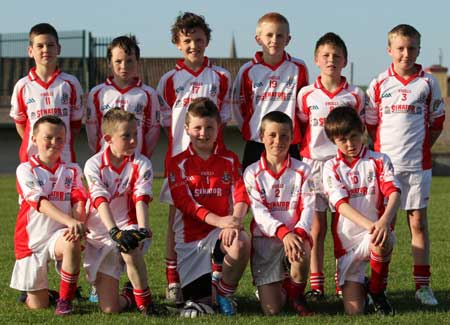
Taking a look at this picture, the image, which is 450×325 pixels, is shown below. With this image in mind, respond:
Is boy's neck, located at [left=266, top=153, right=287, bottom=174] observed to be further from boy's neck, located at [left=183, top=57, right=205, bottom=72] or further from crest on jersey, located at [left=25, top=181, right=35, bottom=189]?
crest on jersey, located at [left=25, top=181, right=35, bottom=189]

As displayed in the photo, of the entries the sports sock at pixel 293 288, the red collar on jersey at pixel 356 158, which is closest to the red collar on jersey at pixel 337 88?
the red collar on jersey at pixel 356 158

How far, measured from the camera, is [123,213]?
6.14 meters

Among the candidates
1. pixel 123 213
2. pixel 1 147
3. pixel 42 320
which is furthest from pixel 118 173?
pixel 1 147

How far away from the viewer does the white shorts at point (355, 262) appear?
5953 millimetres

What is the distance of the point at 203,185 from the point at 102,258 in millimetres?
859

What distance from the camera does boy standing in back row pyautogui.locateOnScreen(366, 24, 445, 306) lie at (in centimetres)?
670

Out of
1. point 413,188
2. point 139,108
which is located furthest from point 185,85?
point 413,188

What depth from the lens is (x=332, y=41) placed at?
21.8 ft

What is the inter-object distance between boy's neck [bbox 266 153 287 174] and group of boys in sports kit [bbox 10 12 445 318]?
0.02 metres

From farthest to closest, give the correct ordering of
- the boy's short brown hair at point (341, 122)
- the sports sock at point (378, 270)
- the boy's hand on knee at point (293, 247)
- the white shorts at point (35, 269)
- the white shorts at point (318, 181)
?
the white shorts at point (318, 181) → the white shorts at point (35, 269) → the boy's short brown hair at point (341, 122) → the sports sock at point (378, 270) → the boy's hand on knee at point (293, 247)

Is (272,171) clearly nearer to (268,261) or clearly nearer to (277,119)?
(277,119)

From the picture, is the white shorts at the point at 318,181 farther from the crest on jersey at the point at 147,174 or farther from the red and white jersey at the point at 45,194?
the red and white jersey at the point at 45,194

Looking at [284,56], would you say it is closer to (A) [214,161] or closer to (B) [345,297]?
(A) [214,161]

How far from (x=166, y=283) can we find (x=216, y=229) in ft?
4.47
